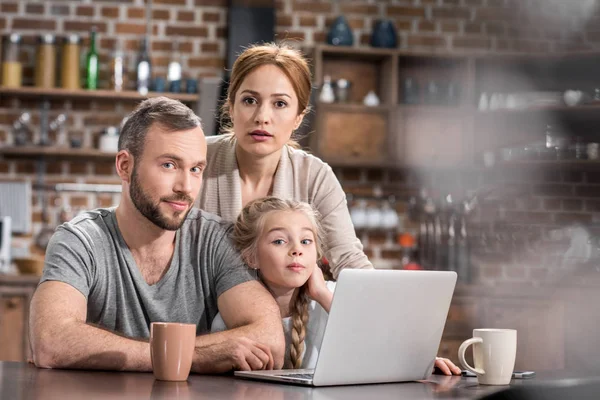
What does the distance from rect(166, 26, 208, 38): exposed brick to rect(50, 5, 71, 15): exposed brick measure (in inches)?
19.0

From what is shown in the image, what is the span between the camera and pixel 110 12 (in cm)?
378

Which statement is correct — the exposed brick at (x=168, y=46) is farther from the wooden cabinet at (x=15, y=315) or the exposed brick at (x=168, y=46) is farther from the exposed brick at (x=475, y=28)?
the exposed brick at (x=475, y=28)

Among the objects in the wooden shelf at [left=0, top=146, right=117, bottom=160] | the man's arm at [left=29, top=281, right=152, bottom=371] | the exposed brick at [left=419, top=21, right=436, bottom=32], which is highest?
the exposed brick at [left=419, top=21, right=436, bottom=32]

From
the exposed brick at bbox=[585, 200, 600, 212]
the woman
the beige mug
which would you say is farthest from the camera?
the woman

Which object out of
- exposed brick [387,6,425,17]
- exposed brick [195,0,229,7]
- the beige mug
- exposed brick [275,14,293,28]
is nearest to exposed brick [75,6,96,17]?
exposed brick [195,0,229,7]

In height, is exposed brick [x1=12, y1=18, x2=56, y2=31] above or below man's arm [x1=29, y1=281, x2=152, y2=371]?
above

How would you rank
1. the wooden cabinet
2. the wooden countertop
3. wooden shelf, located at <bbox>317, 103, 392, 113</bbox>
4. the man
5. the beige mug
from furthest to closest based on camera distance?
wooden shelf, located at <bbox>317, 103, 392, 113</bbox> < the wooden cabinet < the man < the beige mug < the wooden countertop

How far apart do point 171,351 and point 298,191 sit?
0.82m

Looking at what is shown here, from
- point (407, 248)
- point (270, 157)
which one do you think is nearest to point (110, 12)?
point (407, 248)

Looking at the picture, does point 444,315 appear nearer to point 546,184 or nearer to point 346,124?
point 546,184

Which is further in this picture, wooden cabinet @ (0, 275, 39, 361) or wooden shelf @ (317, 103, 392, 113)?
wooden shelf @ (317, 103, 392, 113)

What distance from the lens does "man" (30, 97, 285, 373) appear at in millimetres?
1200

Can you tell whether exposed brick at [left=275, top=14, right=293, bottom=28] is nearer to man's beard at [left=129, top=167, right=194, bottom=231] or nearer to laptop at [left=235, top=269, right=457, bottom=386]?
man's beard at [left=129, top=167, right=194, bottom=231]

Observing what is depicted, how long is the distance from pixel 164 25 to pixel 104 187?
2.75ft
